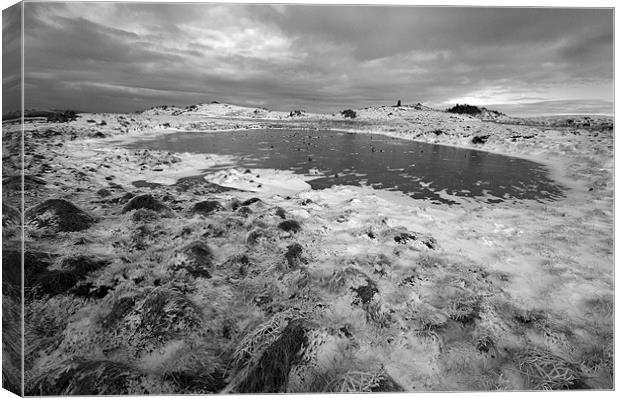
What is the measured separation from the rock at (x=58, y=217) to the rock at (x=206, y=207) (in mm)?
1665

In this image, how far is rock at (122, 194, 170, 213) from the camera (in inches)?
219

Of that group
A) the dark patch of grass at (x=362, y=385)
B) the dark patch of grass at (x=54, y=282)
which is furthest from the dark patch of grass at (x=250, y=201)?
the dark patch of grass at (x=362, y=385)

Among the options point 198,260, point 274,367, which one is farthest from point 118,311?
point 274,367

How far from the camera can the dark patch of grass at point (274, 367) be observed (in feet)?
8.15

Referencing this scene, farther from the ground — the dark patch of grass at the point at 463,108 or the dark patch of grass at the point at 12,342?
the dark patch of grass at the point at 463,108

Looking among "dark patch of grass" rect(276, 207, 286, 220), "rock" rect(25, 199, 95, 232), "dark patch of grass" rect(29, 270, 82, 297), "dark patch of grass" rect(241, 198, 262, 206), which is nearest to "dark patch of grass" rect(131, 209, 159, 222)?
"rock" rect(25, 199, 95, 232)

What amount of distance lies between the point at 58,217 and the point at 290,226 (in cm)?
372

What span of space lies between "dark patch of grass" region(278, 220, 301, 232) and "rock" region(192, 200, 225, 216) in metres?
1.56

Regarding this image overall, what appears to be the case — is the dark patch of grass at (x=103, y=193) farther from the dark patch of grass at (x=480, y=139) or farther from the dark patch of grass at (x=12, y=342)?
the dark patch of grass at (x=480, y=139)

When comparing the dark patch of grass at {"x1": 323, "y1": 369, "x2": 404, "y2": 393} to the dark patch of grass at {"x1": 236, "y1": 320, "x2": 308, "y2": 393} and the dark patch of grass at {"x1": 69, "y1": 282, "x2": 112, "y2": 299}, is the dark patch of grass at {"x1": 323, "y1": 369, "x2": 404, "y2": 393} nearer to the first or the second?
the dark patch of grass at {"x1": 236, "y1": 320, "x2": 308, "y2": 393}

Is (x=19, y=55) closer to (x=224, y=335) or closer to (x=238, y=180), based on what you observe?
(x=224, y=335)

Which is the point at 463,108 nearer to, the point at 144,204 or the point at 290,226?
the point at 290,226

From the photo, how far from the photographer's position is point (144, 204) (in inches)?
222

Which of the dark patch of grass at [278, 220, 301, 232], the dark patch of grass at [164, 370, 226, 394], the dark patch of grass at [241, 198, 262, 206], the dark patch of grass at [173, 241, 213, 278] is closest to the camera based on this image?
the dark patch of grass at [164, 370, 226, 394]
